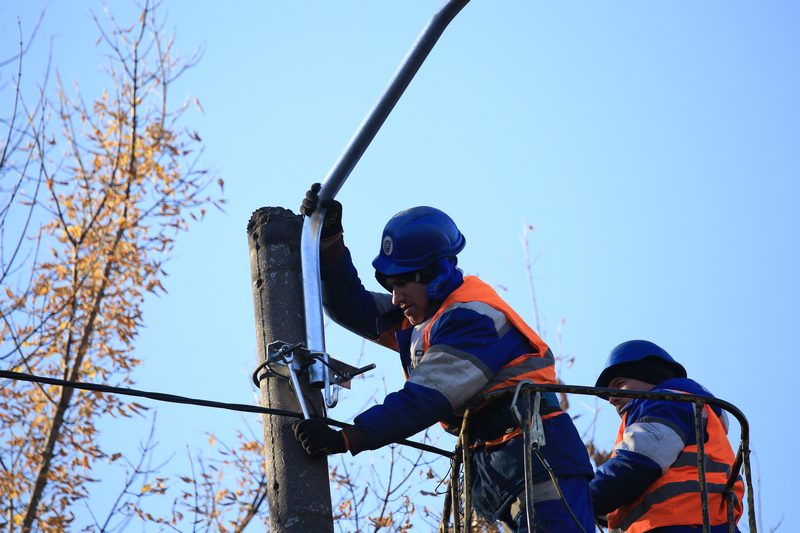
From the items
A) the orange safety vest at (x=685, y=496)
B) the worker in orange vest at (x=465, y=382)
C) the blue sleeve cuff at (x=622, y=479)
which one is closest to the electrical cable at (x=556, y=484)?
the worker in orange vest at (x=465, y=382)

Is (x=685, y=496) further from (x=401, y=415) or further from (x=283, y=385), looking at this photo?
(x=283, y=385)

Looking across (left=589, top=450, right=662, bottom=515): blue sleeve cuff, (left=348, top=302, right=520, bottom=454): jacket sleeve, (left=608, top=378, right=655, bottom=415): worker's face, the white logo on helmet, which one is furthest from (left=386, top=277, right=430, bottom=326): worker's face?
(left=608, top=378, right=655, bottom=415): worker's face

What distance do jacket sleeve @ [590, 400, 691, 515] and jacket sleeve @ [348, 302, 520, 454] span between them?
2.94 feet

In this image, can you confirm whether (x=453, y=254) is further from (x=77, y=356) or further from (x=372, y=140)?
(x=77, y=356)

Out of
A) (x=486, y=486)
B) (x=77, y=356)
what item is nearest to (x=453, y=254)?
(x=486, y=486)

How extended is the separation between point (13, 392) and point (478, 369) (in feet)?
26.2

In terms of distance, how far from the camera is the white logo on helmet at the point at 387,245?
5.57 meters

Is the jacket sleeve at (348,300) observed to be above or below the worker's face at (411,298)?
above

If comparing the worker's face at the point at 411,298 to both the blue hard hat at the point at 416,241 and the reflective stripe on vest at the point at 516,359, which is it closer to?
the blue hard hat at the point at 416,241

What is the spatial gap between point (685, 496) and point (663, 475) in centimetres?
13

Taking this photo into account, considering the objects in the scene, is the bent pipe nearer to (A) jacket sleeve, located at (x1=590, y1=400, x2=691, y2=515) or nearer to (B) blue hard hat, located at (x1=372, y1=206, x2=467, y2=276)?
(B) blue hard hat, located at (x1=372, y1=206, x2=467, y2=276)

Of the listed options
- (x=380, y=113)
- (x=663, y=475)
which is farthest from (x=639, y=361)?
(x=380, y=113)

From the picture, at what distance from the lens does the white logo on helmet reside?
557 centimetres

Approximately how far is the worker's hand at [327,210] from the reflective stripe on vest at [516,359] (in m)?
0.69
